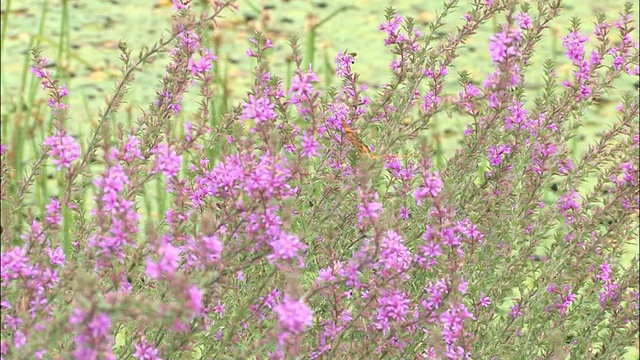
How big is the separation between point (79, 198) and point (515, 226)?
1.09 metres

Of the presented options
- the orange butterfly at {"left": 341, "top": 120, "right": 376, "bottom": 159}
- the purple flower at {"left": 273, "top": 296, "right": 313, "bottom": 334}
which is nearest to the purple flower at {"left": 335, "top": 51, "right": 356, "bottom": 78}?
the orange butterfly at {"left": 341, "top": 120, "right": 376, "bottom": 159}

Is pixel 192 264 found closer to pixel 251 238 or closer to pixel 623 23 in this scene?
pixel 251 238

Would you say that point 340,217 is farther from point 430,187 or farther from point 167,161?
point 167,161

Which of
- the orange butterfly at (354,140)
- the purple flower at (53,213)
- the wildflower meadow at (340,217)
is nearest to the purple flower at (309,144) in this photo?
the wildflower meadow at (340,217)

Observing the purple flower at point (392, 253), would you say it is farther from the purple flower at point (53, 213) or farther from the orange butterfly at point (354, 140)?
the purple flower at point (53, 213)

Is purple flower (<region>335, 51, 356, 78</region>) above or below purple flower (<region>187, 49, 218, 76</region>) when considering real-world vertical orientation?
above

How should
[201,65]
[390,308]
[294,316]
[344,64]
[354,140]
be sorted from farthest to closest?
1. [344,64]
2. [354,140]
3. [201,65]
4. [390,308]
5. [294,316]

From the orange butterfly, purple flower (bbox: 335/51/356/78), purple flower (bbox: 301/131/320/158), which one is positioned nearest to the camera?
purple flower (bbox: 301/131/320/158)

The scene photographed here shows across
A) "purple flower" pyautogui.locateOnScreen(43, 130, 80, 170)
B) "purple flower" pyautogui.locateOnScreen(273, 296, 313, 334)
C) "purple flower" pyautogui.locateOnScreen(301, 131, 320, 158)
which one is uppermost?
"purple flower" pyautogui.locateOnScreen(301, 131, 320, 158)

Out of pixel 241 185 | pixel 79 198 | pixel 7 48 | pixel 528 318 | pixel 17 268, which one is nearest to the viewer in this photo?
pixel 17 268

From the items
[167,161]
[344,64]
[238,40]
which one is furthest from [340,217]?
[238,40]

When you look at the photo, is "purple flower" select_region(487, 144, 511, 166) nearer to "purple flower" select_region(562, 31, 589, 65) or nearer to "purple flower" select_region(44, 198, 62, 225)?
"purple flower" select_region(562, 31, 589, 65)

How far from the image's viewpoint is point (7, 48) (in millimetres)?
7680

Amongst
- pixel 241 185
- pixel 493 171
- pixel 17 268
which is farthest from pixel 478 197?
pixel 17 268
